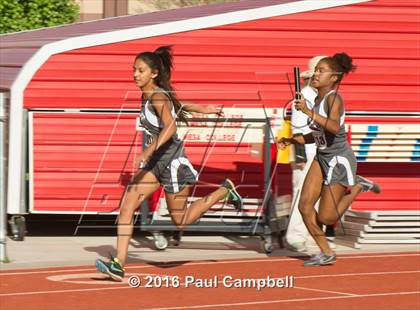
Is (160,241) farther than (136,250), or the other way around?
(136,250)

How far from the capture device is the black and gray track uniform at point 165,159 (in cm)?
1135

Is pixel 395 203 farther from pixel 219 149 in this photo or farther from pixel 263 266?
pixel 263 266

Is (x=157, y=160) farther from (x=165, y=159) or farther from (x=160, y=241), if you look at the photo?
(x=160, y=241)

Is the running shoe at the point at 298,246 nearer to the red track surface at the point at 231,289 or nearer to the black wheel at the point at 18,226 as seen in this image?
the red track surface at the point at 231,289

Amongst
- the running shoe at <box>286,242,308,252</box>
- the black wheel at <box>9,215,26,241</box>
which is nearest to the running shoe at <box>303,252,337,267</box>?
the running shoe at <box>286,242,308,252</box>

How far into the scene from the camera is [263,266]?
1238 centimetres

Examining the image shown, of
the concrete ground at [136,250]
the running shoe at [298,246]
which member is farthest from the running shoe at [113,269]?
the running shoe at [298,246]

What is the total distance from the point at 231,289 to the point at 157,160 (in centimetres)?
131

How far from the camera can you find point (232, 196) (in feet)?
44.2

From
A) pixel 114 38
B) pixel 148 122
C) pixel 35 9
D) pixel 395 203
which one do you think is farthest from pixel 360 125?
pixel 35 9

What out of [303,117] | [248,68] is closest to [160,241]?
[303,117]

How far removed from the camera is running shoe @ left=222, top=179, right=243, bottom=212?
12.7m

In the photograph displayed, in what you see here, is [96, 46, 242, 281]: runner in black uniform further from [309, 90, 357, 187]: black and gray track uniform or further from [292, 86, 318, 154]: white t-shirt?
[292, 86, 318, 154]: white t-shirt

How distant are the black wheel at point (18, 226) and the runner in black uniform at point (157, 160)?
3040mm
